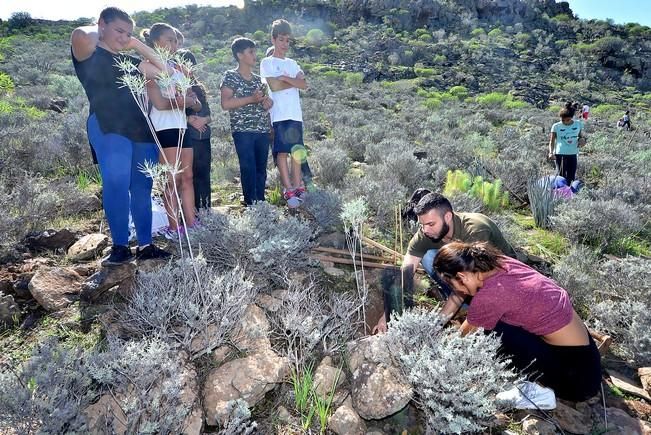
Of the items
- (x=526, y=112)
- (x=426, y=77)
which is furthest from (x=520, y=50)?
(x=526, y=112)

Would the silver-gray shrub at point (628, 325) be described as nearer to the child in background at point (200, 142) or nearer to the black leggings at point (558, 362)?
the black leggings at point (558, 362)

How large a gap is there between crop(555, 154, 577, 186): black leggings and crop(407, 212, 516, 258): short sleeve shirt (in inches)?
164

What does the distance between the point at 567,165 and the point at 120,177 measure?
6.31 metres

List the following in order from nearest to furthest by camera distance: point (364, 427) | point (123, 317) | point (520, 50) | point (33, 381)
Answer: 1. point (33, 381)
2. point (364, 427)
3. point (123, 317)
4. point (520, 50)

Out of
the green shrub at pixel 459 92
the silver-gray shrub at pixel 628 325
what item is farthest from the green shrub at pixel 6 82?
the green shrub at pixel 459 92

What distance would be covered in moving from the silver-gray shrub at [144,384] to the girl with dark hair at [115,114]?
980 millimetres

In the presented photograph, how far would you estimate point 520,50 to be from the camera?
3688cm

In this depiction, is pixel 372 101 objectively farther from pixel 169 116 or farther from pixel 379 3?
pixel 379 3

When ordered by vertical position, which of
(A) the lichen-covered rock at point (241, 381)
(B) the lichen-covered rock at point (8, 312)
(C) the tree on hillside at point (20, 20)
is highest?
(C) the tree on hillside at point (20, 20)

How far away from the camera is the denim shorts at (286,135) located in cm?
404

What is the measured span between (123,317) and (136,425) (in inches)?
25.4

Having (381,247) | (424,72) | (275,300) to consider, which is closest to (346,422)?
(275,300)

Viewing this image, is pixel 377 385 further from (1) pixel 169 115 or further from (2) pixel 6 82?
(2) pixel 6 82

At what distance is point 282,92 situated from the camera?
3947mm
